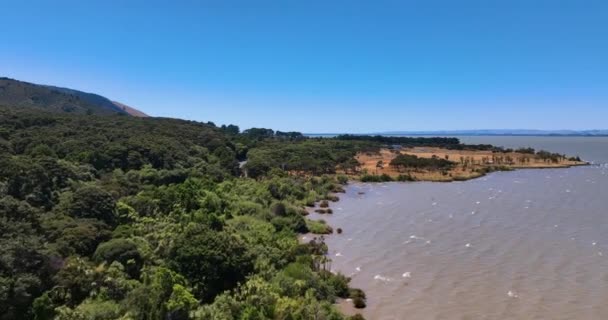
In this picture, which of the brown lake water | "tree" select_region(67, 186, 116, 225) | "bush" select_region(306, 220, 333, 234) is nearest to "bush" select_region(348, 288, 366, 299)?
the brown lake water

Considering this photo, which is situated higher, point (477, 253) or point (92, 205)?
point (92, 205)

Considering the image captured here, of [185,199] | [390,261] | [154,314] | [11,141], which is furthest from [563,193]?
[11,141]

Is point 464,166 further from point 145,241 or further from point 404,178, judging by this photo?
point 145,241

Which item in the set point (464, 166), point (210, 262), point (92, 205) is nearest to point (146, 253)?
point (210, 262)

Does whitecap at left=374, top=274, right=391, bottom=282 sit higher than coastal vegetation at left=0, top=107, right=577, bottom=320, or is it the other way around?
coastal vegetation at left=0, top=107, right=577, bottom=320

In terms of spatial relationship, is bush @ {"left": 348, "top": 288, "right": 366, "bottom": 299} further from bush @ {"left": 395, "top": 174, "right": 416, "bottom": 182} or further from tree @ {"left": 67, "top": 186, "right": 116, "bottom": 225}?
bush @ {"left": 395, "top": 174, "right": 416, "bottom": 182}
